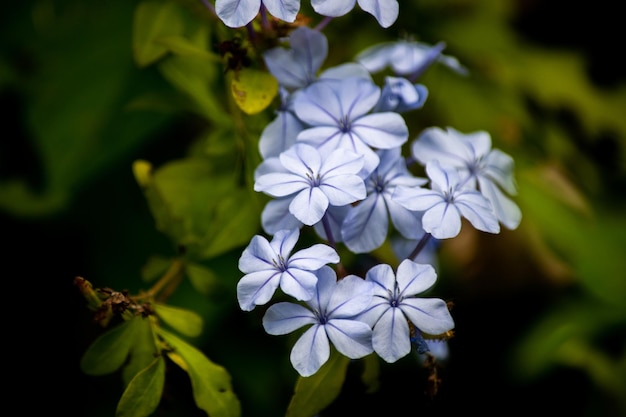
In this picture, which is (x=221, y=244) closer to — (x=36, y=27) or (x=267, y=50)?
(x=267, y=50)

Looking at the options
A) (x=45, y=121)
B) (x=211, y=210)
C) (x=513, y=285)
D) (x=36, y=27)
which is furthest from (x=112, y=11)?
(x=513, y=285)

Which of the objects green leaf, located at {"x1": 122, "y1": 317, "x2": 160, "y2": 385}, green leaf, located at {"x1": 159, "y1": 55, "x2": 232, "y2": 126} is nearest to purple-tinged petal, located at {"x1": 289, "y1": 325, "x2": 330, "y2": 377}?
green leaf, located at {"x1": 122, "y1": 317, "x2": 160, "y2": 385}

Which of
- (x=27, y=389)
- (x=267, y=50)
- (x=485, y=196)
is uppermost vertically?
(x=267, y=50)

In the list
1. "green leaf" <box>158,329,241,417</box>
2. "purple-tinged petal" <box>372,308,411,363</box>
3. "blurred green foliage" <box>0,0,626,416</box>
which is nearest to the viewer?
"purple-tinged petal" <box>372,308,411,363</box>

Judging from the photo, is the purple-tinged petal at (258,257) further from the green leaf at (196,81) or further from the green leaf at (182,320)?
the green leaf at (196,81)

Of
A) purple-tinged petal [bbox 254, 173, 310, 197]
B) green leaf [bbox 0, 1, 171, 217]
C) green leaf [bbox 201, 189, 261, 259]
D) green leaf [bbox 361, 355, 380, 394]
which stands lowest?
green leaf [bbox 0, 1, 171, 217]

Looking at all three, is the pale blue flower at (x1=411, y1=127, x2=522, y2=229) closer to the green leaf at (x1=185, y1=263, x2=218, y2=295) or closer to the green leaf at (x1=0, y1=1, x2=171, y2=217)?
the green leaf at (x1=185, y1=263, x2=218, y2=295)
